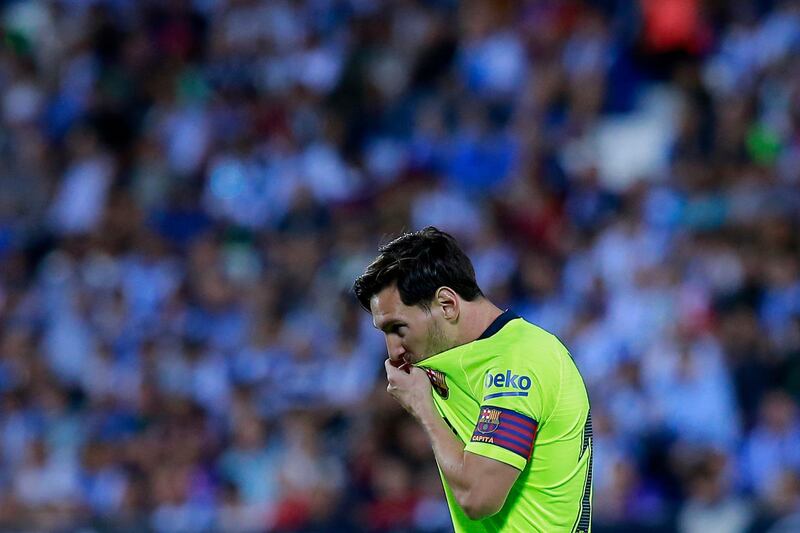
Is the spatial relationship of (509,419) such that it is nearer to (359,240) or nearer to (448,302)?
(448,302)

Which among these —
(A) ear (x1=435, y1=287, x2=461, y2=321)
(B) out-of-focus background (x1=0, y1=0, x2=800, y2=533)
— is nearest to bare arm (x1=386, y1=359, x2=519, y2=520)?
(A) ear (x1=435, y1=287, x2=461, y2=321)

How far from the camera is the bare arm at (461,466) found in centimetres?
428

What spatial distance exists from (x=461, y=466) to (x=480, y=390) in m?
0.31

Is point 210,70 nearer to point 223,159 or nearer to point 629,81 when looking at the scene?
point 223,159

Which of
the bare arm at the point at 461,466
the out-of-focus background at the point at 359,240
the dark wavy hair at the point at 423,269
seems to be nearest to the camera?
the bare arm at the point at 461,466

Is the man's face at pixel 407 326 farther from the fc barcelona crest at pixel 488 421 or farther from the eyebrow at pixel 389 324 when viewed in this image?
the fc barcelona crest at pixel 488 421

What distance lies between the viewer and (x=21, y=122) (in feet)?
49.7

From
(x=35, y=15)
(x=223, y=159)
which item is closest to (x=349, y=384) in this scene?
(x=223, y=159)

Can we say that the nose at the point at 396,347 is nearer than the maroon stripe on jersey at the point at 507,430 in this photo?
No

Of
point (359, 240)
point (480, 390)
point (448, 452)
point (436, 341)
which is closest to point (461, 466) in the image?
point (448, 452)

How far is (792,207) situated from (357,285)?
6.39 metres

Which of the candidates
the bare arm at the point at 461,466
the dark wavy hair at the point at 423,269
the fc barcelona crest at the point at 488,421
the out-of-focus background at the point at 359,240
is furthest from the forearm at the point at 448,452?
the out-of-focus background at the point at 359,240

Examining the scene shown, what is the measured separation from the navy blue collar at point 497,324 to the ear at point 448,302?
12cm

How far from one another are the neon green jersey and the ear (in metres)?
0.12
